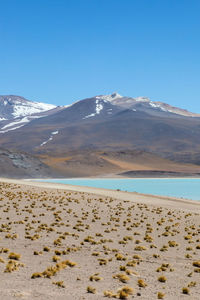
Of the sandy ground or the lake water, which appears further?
the lake water

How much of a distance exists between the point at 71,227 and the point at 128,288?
38.3 feet

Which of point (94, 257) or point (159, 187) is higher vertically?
point (159, 187)

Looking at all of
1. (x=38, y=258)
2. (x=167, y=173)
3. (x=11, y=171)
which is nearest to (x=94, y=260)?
(x=38, y=258)

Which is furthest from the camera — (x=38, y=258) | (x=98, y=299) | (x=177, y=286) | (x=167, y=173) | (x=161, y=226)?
(x=167, y=173)

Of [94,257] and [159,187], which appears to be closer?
[94,257]

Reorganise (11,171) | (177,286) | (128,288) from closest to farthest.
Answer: (128,288) → (177,286) → (11,171)

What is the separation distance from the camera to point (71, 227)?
2147 cm

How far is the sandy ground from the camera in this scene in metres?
10.1

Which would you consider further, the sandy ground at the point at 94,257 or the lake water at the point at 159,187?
the lake water at the point at 159,187

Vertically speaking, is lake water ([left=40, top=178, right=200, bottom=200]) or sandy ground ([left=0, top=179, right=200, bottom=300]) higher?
lake water ([left=40, top=178, right=200, bottom=200])

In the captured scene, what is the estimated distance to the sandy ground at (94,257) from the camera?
10.1m

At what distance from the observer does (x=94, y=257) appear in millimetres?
14594

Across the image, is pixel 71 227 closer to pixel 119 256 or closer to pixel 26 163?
pixel 119 256

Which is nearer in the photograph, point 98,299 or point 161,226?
point 98,299
